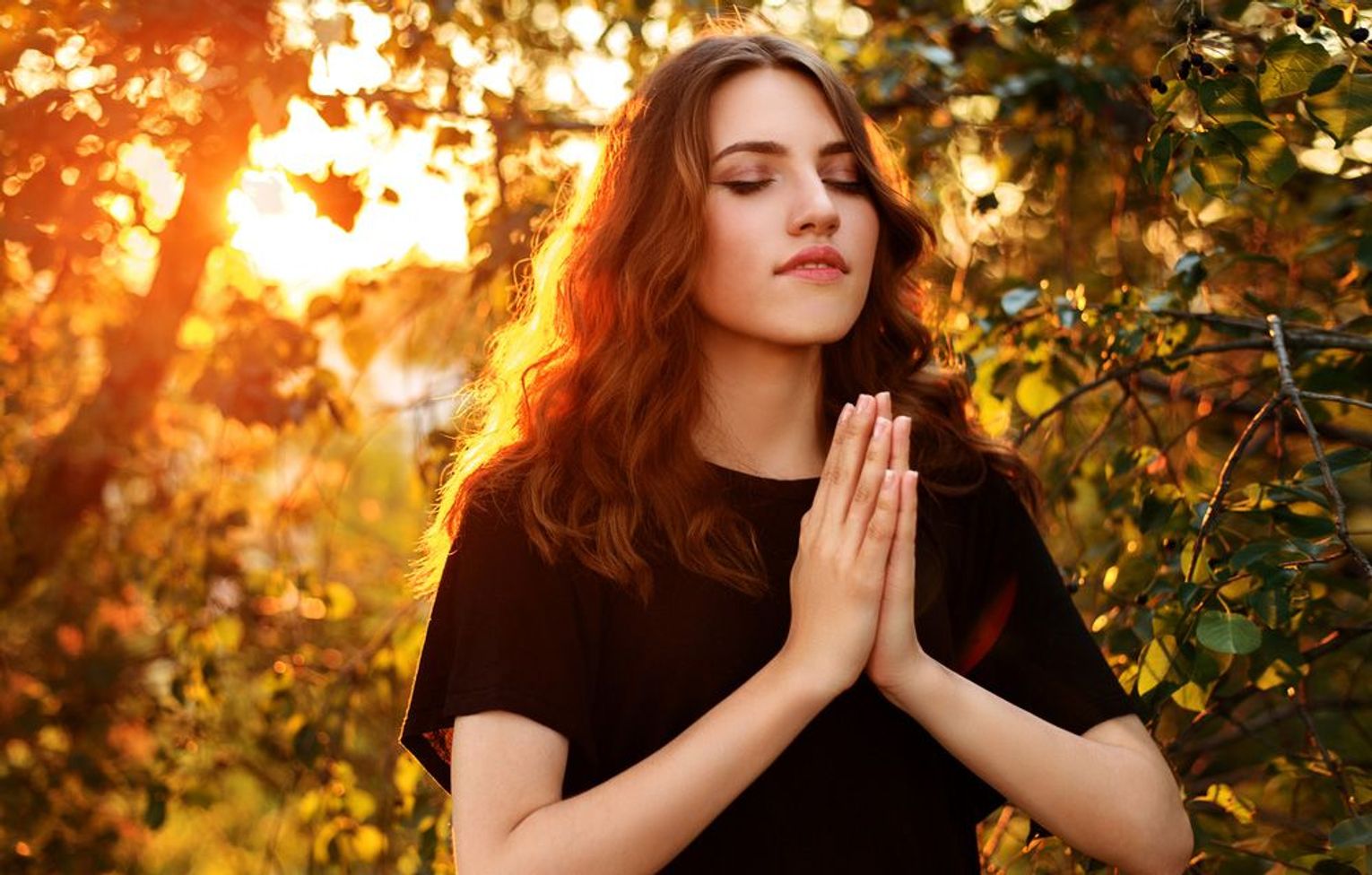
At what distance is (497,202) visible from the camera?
296 cm

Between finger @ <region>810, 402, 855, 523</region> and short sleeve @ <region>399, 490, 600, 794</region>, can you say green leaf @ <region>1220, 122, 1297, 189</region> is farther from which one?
short sleeve @ <region>399, 490, 600, 794</region>

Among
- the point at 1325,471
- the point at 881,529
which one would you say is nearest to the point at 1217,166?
the point at 1325,471

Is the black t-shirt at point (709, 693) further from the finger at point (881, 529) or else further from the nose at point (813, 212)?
the nose at point (813, 212)

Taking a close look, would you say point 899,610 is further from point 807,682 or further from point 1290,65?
point 1290,65

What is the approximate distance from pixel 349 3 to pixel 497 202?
0.56m

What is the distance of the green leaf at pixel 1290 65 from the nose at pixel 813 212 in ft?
1.70


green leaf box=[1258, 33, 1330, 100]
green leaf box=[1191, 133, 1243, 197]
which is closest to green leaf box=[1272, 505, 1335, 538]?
green leaf box=[1191, 133, 1243, 197]

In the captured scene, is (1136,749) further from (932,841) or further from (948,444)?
(948,444)

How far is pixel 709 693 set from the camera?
5.59 feet

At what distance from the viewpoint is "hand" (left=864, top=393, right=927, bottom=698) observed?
1640 mm

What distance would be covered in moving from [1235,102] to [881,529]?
2.12 feet

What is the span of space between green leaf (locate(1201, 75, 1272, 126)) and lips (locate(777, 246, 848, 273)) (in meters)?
0.47

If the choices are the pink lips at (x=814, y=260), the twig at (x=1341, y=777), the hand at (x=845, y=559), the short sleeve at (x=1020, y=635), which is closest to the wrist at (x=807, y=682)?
the hand at (x=845, y=559)

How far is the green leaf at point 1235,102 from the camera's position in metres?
1.64
